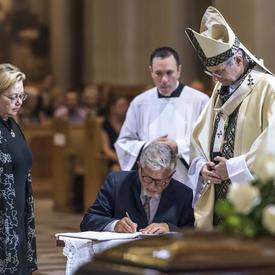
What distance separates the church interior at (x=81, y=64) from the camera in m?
11.9

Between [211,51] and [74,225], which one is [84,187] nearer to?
[74,225]

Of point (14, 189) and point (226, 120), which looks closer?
point (14, 189)

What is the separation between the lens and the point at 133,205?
5.64 meters

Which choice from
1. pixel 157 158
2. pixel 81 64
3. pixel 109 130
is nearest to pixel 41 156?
pixel 109 130

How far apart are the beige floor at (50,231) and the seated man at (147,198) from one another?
284 centimetres

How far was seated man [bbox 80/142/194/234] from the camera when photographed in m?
5.55

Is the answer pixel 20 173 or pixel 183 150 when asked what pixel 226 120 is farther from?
pixel 183 150

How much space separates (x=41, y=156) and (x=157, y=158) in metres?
11.7

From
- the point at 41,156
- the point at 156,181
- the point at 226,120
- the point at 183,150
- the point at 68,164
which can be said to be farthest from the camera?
the point at 41,156

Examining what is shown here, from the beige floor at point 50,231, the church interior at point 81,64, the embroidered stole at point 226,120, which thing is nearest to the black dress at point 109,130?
the church interior at point 81,64

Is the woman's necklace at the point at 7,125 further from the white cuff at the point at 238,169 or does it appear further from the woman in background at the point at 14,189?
the white cuff at the point at 238,169

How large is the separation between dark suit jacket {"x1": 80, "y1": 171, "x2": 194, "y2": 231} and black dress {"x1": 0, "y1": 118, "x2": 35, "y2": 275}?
33cm

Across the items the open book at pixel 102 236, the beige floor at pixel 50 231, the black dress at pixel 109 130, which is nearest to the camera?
the open book at pixel 102 236

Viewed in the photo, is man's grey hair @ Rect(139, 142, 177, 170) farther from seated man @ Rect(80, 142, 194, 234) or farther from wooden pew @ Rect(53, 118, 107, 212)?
wooden pew @ Rect(53, 118, 107, 212)
